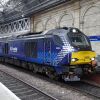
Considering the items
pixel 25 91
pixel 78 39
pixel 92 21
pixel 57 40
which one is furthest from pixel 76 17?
pixel 25 91

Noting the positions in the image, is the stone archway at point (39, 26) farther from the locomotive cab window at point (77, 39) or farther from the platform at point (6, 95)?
the platform at point (6, 95)

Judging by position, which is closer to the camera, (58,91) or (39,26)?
(58,91)

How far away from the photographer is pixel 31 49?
1850 cm

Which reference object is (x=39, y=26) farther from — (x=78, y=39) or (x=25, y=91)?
(x=25, y=91)

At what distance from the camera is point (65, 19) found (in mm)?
27297

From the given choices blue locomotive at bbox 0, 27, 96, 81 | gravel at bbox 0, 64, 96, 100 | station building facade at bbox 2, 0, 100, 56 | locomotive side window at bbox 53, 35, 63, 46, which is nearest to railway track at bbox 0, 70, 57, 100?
gravel at bbox 0, 64, 96, 100

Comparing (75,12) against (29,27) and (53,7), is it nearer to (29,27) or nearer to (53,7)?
(53,7)

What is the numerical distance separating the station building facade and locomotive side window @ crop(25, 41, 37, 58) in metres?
3.58

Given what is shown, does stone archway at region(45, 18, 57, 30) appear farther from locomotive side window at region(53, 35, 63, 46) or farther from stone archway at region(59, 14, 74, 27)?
locomotive side window at region(53, 35, 63, 46)

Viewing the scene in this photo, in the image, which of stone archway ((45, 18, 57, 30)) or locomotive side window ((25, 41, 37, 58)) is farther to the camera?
stone archway ((45, 18, 57, 30))

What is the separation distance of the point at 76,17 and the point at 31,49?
26.3 feet

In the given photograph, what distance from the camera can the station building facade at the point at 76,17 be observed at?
21938mm

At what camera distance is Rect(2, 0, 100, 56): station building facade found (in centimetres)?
2194

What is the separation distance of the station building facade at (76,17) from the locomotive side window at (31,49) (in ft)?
11.8
